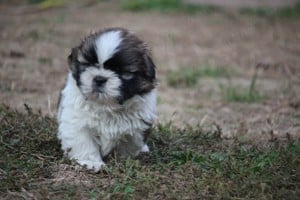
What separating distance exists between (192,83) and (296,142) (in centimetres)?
369

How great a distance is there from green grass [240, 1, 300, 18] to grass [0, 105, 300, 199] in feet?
31.7

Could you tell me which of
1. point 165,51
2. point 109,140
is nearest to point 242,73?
point 165,51

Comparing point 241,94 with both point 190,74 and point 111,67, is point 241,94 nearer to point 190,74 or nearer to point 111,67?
point 190,74

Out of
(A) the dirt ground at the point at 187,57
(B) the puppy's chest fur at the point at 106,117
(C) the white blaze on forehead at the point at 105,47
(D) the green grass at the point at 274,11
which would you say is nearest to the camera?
(C) the white blaze on forehead at the point at 105,47

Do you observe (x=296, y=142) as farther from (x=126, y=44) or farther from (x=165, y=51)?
(x=165, y=51)

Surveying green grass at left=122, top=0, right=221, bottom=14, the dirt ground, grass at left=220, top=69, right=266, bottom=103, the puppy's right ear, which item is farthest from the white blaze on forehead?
green grass at left=122, top=0, right=221, bottom=14

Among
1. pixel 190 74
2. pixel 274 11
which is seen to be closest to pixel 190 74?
pixel 190 74

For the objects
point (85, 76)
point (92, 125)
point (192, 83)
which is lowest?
point (192, 83)

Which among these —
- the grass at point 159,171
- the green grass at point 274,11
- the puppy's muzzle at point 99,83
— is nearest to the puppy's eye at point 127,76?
the puppy's muzzle at point 99,83

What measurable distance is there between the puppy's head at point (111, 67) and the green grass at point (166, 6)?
10246 mm

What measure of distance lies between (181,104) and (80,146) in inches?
133

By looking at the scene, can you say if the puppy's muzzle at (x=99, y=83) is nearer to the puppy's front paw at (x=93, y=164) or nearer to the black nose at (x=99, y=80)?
the black nose at (x=99, y=80)

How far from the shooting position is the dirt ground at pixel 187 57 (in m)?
7.52

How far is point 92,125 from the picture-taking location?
498 cm
